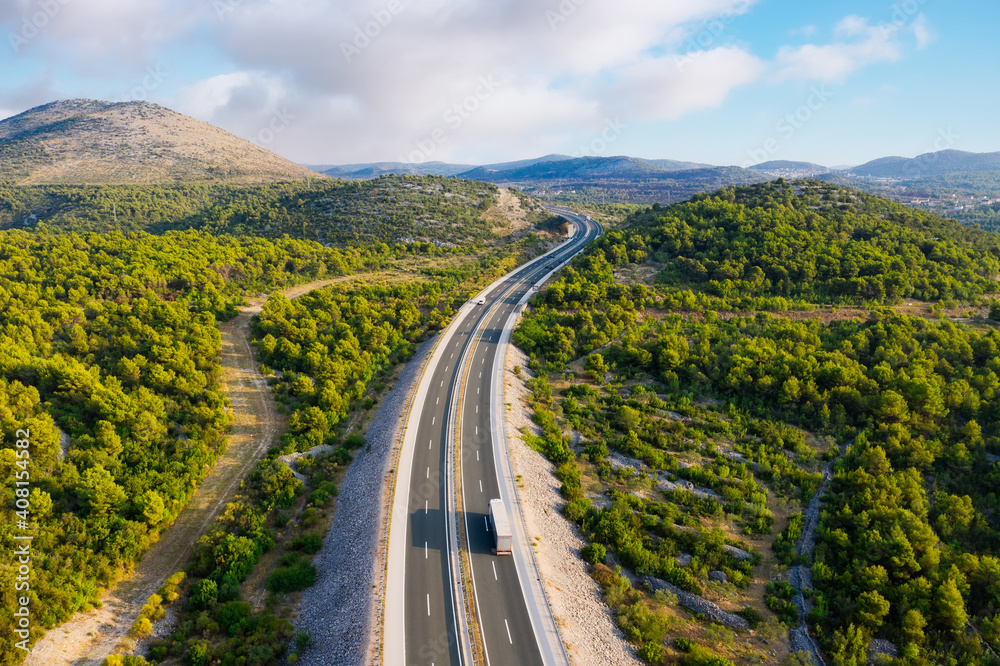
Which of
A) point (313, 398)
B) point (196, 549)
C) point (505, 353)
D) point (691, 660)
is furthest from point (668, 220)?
point (196, 549)

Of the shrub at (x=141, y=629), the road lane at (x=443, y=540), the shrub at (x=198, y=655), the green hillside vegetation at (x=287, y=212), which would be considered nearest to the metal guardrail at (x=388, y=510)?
the road lane at (x=443, y=540)

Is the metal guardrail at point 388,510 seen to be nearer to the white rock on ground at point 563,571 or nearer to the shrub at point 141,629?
the white rock on ground at point 563,571

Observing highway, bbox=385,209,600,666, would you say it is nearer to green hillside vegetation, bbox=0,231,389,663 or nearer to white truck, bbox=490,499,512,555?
white truck, bbox=490,499,512,555

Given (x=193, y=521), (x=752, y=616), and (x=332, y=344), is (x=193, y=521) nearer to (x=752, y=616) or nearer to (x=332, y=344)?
(x=332, y=344)

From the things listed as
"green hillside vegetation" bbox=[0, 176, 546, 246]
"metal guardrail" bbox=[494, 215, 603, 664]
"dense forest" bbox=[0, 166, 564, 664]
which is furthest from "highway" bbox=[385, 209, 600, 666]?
"green hillside vegetation" bbox=[0, 176, 546, 246]

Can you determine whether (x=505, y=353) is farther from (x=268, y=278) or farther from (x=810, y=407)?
(x=268, y=278)

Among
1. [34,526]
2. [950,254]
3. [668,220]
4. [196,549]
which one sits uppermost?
[668,220]
